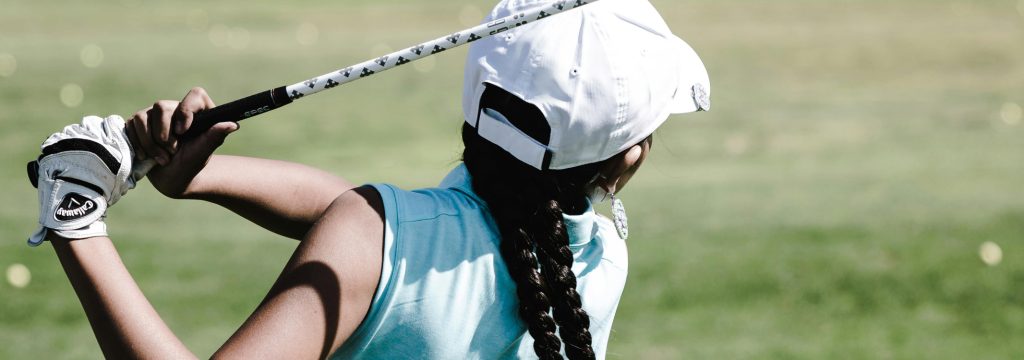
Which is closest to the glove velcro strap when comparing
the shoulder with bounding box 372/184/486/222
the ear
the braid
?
the shoulder with bounding box 372/184/486/222

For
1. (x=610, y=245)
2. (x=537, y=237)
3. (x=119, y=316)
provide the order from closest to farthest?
(x=119, y=316), (x=537, y=237), (x=610, y=245)

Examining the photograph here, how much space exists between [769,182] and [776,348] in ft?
9.62

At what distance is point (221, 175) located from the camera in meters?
2.16

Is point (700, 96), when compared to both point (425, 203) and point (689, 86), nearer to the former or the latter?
point (689, 86)

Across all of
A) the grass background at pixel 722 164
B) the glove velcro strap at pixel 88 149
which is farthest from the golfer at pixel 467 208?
the grass background at pixel 722 164

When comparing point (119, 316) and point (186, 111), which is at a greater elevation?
point (186, 111)

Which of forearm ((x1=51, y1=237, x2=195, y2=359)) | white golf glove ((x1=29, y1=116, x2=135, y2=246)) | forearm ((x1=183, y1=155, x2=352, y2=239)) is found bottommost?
forearm ((x1=51, y1=237, x2=195, y2=359))

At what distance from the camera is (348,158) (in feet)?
29.1

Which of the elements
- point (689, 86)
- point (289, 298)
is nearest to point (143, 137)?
point (289, 298)

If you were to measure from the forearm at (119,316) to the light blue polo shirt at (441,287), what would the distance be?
0.91ft

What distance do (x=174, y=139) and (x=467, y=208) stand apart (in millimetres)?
448

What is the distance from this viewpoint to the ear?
2.10 metres

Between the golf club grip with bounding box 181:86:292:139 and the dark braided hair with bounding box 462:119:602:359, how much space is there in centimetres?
32

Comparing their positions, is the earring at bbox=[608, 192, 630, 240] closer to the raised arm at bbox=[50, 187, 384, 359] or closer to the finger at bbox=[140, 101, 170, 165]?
the raised arm at bbox=[50, 187, 384, 359]
